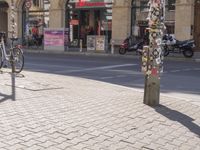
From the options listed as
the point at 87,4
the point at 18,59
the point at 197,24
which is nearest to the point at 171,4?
the point at 197,24

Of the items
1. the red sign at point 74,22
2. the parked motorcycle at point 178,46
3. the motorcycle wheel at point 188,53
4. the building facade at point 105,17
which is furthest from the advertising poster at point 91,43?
the motorcycle wheel at point 188,53

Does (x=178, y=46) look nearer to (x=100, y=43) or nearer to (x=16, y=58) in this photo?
(x=100, y=43)

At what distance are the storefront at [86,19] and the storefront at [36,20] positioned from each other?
249cm

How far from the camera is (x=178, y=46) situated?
81.1 ft

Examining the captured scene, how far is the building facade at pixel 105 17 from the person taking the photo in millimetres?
28125

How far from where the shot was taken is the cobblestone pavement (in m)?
5.55

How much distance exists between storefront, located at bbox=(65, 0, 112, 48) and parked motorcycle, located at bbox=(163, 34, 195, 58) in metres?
7.98

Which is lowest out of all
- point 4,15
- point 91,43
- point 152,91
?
point 152,91

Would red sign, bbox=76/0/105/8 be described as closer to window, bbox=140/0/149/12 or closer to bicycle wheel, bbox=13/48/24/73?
window, bbox=140/0/149/12

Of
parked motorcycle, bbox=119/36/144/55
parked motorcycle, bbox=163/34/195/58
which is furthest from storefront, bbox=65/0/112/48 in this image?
parked motorcycle, bbox=163/34/195/58

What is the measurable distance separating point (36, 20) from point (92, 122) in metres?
32.3

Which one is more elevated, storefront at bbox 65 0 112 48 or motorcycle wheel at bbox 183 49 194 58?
storefront at bbox 65 0 112 48

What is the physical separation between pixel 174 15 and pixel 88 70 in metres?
13.8

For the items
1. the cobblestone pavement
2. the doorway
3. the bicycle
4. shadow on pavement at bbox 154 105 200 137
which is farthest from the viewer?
the doorway
